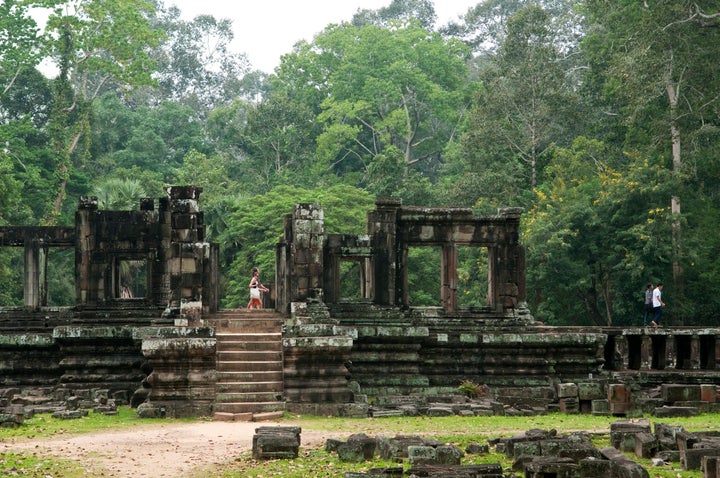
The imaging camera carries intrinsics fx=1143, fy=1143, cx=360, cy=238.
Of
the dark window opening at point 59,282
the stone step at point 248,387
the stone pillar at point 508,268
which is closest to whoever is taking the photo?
the stone step at point 248,387

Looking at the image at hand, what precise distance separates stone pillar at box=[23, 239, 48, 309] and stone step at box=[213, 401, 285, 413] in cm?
1530

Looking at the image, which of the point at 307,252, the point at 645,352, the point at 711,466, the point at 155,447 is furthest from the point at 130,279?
the point at 711,466

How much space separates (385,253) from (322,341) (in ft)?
23.8

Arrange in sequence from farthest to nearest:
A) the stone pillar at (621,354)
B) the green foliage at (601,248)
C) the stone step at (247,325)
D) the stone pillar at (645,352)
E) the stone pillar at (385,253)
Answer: the green foliage at (601,248) < the stone pillar at (385,253) < the stone pillar at (621,354) < the stone pillar at (645,352) < the stone step at (247,325)

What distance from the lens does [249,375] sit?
20172mm

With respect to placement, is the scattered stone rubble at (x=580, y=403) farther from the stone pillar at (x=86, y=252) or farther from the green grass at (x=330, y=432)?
the stone pillar at (x=86, y=252)

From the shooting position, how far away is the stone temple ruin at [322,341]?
1980cm

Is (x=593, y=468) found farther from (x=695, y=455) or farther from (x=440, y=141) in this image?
(x=440, y=141)

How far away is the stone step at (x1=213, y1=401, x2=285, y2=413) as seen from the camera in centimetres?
1906

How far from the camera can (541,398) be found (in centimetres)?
2094

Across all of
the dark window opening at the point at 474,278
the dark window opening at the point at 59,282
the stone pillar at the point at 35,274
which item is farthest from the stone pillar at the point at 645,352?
the dark window opening at the point at 59,282

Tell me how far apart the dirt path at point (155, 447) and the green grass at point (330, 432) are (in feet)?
1.01

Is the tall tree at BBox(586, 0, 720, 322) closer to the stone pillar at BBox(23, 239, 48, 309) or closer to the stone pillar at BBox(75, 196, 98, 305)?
the stone pillar at BBox(75, 196, 98, 305)

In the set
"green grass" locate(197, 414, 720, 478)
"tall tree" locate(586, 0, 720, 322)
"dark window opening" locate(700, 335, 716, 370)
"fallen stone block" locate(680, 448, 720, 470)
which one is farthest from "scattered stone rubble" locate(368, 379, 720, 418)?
"tall tree" locate(586, 0, 720, 322)
